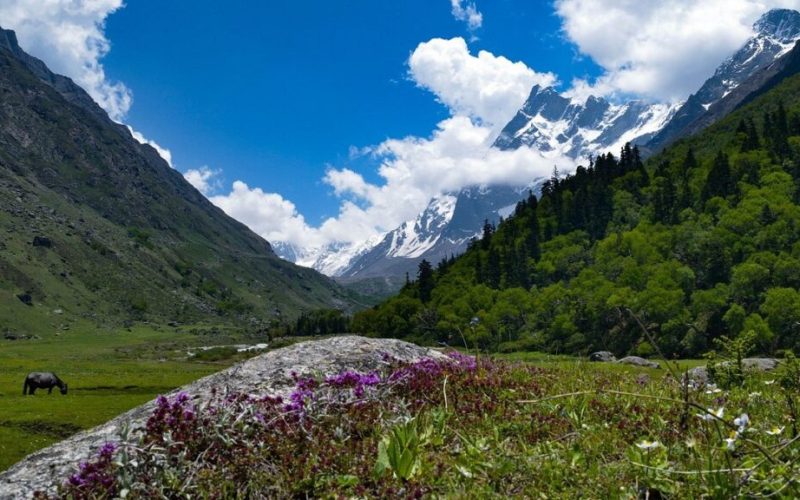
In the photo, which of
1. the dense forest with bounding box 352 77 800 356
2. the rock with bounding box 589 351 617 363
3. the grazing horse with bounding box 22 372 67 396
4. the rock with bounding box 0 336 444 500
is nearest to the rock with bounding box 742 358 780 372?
the rock with bounding box 589 351 617 363

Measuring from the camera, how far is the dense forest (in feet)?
379

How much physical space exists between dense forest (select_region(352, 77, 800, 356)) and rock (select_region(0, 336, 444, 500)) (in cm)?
8338

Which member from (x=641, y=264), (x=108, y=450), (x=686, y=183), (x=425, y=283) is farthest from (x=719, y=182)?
(x=108, y=450)

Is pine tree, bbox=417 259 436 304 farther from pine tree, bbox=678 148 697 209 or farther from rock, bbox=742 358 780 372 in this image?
rock, bbox=742 358 780 372

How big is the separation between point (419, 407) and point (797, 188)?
16665 cm

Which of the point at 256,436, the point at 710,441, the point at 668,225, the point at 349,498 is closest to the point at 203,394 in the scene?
the point at 256,436

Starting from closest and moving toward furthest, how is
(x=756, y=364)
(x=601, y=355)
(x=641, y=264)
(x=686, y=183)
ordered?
(x=756, y=364), (x=601, y=355), (x=641, y=264), (x=686, y=183)

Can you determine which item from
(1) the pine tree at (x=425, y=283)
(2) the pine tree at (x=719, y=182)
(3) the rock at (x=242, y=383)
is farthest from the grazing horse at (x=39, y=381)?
(2) the pine tree at (x=719, y=182)

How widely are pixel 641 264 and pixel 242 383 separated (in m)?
145

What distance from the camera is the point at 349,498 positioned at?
596cm

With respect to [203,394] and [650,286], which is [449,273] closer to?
[650,286]

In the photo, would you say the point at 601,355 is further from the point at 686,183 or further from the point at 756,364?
the point at 686,183

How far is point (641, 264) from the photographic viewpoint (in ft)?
459

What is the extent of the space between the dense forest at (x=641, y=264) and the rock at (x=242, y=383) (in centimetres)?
8338
